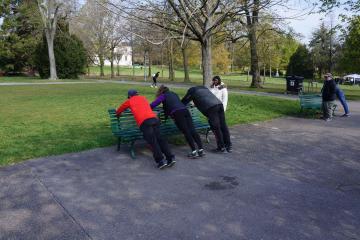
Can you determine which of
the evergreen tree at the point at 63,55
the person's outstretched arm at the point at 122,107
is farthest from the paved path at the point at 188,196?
the evergreen tree at the point at 63,55

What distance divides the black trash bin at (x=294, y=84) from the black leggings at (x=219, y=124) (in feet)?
55.2

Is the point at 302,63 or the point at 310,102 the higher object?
the point at 302,63

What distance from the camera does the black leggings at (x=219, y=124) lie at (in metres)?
7.27

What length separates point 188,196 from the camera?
17.0 feet

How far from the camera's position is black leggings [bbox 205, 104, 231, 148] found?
23.8 ft

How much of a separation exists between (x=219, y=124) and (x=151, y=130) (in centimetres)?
163

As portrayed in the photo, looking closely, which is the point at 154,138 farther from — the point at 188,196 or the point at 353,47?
the point at 353,47

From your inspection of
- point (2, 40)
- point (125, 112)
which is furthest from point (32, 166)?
point (2, 40)

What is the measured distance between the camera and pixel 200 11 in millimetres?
11578

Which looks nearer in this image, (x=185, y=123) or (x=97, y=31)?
(x=185, y=123)

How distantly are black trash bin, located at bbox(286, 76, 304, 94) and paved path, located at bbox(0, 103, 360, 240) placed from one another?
15.9m

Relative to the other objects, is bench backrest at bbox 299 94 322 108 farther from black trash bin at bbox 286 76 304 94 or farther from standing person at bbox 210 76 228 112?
black trash bin at bbox 286 76 304 94

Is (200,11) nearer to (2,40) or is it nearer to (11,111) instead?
(11,111)

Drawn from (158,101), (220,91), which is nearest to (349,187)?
(158,101)
